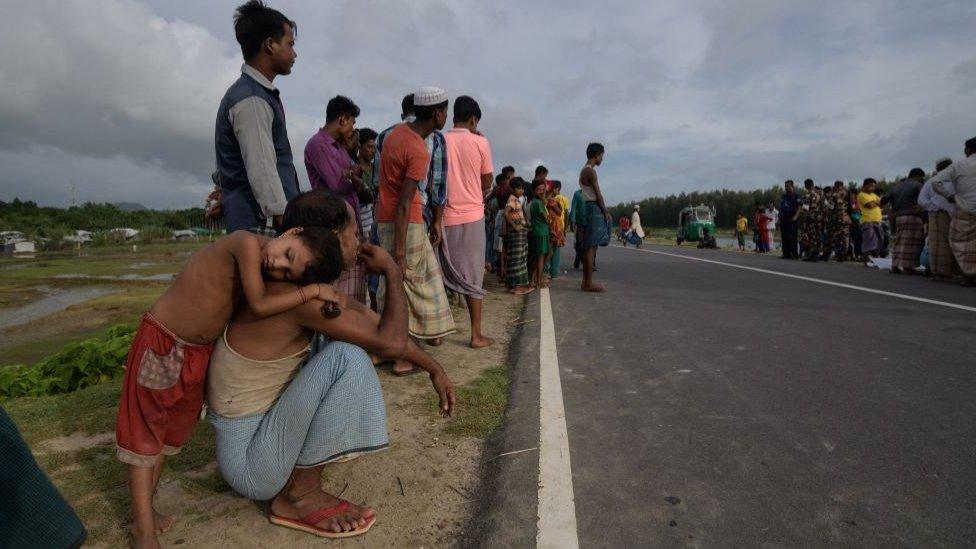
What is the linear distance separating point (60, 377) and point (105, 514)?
131 inches

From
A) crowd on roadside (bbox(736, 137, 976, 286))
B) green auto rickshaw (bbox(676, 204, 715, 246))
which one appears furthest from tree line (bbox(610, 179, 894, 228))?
crowd on roadside (bbox(736, 137, 976, 286))

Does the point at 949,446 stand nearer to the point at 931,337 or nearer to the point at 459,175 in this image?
the point at 931,337

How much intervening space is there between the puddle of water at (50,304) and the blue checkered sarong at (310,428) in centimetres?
1260

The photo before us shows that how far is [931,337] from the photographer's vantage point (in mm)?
4543

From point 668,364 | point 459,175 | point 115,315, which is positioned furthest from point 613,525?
point 115,315

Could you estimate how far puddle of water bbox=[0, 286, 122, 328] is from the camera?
12250 millimetres

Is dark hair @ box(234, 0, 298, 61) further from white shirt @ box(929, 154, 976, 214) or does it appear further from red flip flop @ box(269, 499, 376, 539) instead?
white shirt @ box(929, 154, 976, 214)

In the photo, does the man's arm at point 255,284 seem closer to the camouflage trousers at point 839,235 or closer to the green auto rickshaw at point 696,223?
the camouflage trousers at point 839,235

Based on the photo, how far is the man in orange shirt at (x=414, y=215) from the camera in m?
3.89

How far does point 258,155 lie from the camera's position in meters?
2.84

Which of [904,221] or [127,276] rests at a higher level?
[904,221]

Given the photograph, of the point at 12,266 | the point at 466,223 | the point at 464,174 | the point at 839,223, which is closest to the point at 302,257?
the point at 466,223

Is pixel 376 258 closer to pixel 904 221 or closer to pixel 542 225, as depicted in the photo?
pixel 542 225

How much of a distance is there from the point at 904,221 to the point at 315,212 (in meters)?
11.3
